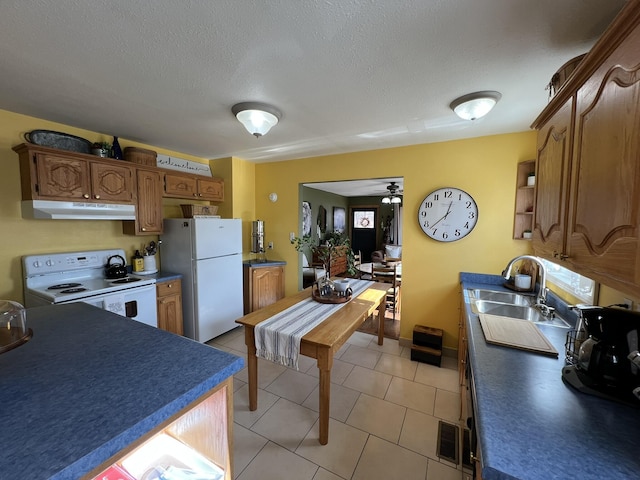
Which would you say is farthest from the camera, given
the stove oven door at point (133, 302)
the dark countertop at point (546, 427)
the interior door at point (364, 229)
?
the interior door at point (364, 229)

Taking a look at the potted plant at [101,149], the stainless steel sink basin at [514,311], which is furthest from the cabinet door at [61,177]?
the stainless steel sink basin at [514,311]

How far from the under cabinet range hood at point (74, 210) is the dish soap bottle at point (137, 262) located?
50cm

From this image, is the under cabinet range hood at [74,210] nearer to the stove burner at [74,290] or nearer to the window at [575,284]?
the stove burner at [74,290]

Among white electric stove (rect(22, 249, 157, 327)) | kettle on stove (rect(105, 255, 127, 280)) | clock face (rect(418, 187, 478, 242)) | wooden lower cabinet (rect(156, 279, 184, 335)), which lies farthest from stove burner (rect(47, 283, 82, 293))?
clock face (rect(418, 187, 478, 242))

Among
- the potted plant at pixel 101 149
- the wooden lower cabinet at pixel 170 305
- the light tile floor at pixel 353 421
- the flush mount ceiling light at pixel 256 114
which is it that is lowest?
the light tile floor at pixel 353 421

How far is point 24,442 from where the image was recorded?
576mm

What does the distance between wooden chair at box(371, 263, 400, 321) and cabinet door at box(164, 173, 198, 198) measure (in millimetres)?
2972

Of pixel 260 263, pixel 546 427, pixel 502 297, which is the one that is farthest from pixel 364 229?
pixel 546 427

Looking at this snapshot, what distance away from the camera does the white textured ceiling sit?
1.11 meters

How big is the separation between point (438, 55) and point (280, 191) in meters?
2.71

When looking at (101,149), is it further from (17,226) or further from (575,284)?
(575,284)

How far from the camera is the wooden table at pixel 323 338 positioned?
1662mm

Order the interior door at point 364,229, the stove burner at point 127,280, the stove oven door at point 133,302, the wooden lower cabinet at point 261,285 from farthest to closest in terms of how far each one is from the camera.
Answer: the interior door at point 364,229, the wooden lower cabinet at point 261,285, the stove burner at point 127,280, the stove oven door at point 133,302

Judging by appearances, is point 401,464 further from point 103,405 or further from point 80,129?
point 80,129
